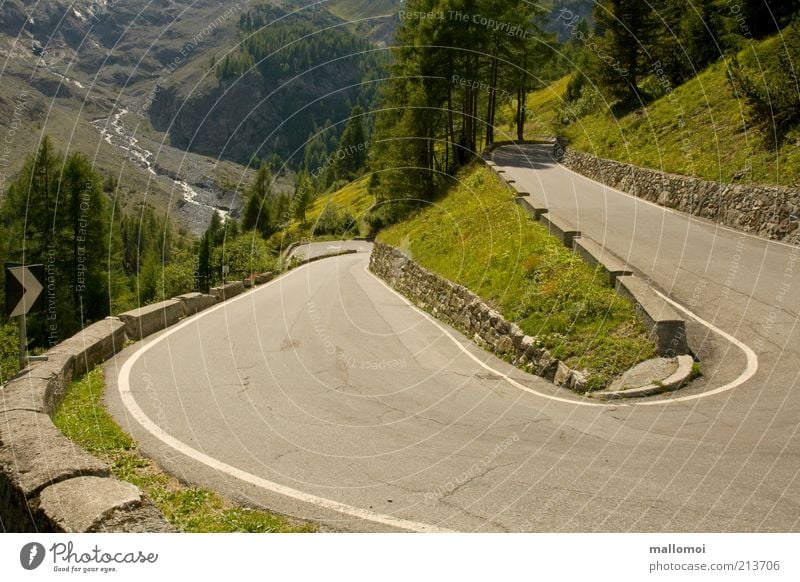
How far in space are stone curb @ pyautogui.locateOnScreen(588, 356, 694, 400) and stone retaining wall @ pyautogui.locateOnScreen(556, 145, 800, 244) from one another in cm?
1060

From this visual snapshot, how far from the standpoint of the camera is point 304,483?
6.60 meters

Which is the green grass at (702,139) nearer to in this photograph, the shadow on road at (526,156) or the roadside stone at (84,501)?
the shadow on road at (526,156)

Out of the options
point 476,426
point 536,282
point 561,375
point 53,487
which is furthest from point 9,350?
point 53,487

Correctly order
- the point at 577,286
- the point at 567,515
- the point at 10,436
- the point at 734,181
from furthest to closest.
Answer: the point at 734,181
the point at 577,286
the point at 10,436
the point at 567,515

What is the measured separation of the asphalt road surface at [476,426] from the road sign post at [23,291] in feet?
6.20

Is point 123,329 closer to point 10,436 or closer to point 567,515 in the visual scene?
A: point 10,436

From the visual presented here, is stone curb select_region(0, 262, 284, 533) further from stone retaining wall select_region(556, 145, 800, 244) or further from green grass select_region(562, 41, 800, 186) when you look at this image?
green grass select_region(562, 41, 800, 186)

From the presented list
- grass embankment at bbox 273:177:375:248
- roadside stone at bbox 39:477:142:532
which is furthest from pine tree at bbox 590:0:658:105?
grass embankment at bbox 273:177:375:248

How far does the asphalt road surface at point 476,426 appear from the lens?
19.4 feet

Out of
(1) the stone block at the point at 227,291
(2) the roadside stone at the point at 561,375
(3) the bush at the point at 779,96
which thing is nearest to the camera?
(2) the roadside stone at the point at 561,375

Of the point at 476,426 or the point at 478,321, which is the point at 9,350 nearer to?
the point at 478,321

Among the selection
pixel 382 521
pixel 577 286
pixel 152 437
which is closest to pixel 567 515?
pixel 382 521

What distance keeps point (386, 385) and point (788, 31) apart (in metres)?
22.7

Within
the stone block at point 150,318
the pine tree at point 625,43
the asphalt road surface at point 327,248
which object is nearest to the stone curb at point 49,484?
the stone block at point 150,318
